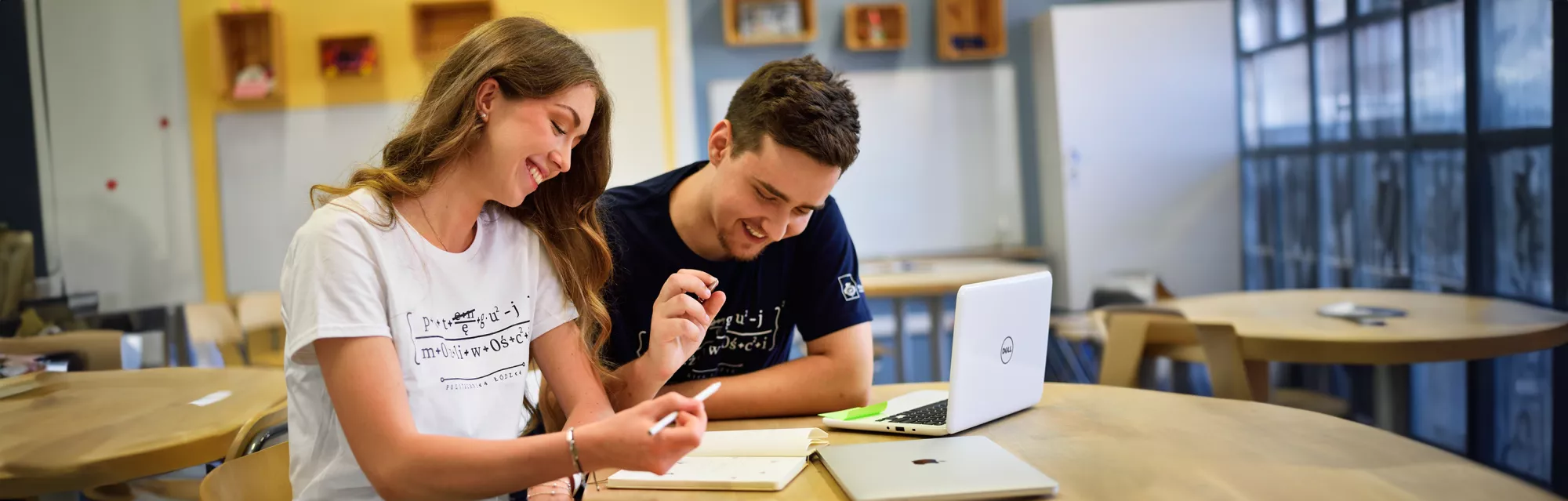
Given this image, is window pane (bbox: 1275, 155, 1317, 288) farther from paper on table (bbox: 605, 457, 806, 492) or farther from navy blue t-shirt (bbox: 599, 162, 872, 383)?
paper on table (bbox: 605, 457, 806, 492)

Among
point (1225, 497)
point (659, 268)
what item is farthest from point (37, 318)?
point (1225, 497)

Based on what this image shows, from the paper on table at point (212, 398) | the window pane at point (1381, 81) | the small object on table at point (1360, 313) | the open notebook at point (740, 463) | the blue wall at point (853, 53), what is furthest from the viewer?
the blue wall at point (853, 53)

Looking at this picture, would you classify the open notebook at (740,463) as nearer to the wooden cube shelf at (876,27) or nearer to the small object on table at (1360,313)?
the small object on table at (1360,313)

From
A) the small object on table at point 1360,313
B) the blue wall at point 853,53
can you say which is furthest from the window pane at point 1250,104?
the small object on table at point 1360,313

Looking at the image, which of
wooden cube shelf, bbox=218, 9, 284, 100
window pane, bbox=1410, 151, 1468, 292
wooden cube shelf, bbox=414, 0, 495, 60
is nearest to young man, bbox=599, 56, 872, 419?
window pane, bbox=1410, 151, 1468, 292

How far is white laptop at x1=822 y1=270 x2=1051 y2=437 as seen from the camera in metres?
1.36

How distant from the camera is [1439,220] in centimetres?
349

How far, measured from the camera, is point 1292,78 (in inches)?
185

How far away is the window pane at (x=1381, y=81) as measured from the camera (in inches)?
147

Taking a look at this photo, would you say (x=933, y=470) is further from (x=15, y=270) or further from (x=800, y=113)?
(x=15, y=270)

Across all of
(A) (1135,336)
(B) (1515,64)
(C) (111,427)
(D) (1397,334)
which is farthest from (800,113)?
(B) (1515,64)

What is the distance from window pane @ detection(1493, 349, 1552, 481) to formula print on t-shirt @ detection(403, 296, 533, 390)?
2934 mm

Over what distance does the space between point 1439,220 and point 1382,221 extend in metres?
0.38

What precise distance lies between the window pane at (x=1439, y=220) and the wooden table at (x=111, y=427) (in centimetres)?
352
